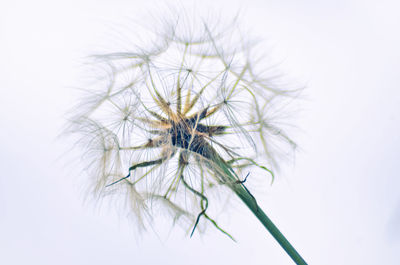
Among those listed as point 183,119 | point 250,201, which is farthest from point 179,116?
point 250,201

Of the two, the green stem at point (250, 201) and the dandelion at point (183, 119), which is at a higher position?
the dandelion at point (183, 119)

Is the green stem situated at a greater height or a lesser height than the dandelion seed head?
lesser

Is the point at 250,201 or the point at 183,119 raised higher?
the point at 183,119

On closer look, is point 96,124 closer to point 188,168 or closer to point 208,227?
point 188,168

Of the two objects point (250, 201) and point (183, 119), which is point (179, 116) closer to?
point (183, 119)
